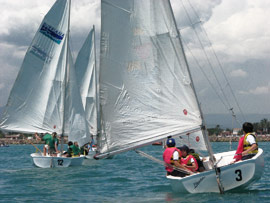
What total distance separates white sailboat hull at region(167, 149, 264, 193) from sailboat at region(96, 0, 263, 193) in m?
0.04

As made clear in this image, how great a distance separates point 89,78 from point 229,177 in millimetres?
29932

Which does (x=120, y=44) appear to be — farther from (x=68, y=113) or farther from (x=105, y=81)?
(x=68, y=113)

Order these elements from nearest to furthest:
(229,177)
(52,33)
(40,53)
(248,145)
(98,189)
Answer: (229,177) → (248,145) → (98,189) → (40,53) → (52,33)

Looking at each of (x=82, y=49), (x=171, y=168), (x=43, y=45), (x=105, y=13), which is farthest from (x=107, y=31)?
(x=82, y=49)

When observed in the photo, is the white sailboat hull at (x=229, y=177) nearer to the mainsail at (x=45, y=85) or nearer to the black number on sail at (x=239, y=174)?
the black number on sail at (x=239, y=174)

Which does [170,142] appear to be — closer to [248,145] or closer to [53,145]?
[248,145]

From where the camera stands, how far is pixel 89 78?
42.0 meters

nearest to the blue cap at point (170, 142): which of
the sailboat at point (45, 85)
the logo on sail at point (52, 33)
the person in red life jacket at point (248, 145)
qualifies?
the person in red life jacket at point (248, 145)

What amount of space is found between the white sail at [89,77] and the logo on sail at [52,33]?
12319 millimetres

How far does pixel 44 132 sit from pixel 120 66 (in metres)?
15.2

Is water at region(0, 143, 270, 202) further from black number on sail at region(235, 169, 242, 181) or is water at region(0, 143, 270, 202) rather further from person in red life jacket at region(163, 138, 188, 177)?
person in red life jacket at region(163, 138, 188, 177)

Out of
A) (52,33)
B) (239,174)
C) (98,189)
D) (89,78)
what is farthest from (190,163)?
(89,78)

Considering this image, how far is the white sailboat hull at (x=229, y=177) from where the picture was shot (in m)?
13.0

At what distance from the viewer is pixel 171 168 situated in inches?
556
